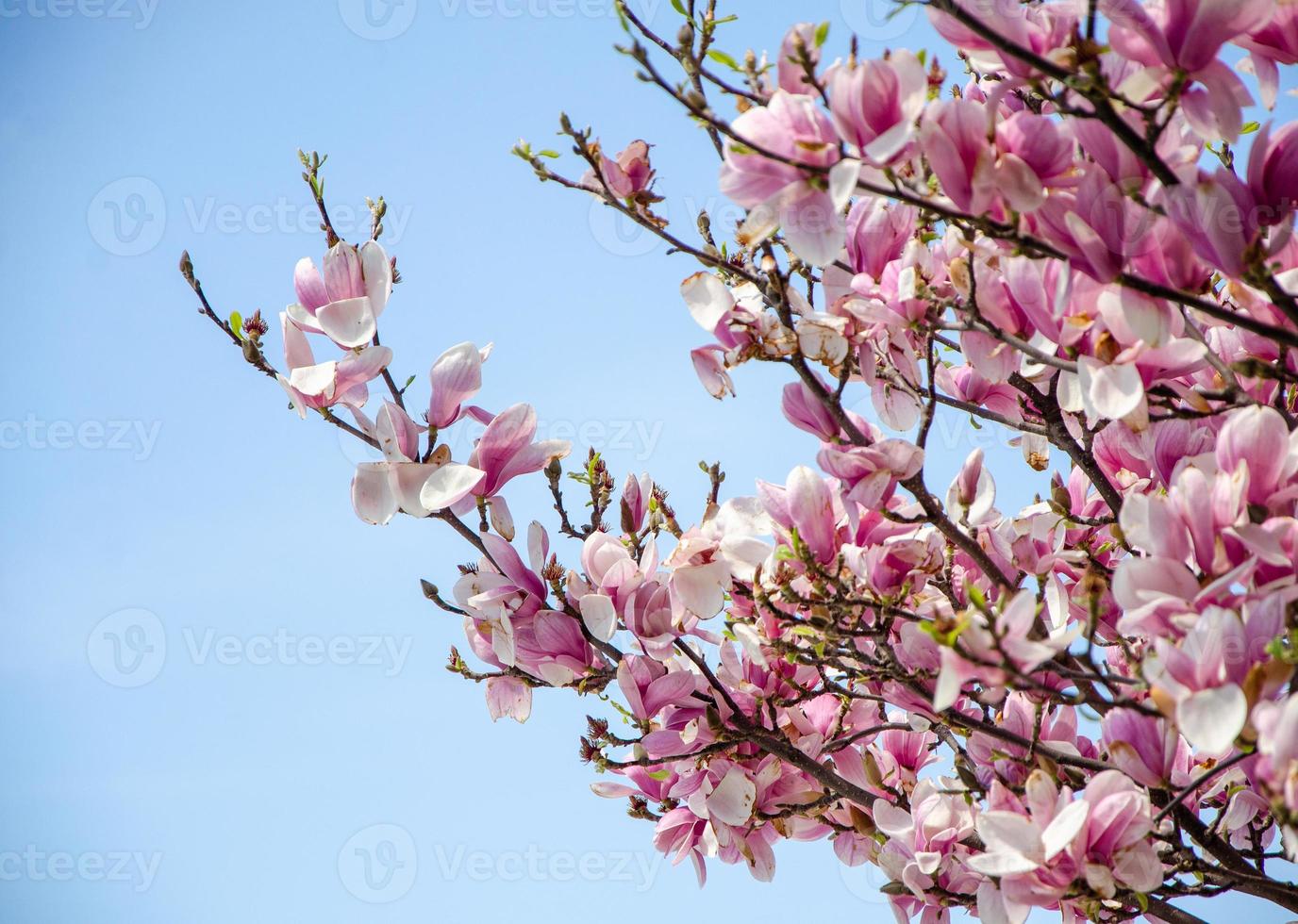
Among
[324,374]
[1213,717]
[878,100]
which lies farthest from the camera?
[324,374]

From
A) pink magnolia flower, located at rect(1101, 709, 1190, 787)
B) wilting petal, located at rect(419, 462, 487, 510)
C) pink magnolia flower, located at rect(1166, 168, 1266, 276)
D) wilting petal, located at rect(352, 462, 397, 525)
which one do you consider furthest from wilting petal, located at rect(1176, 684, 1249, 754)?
wilting petal, located at rect(352, 462, 397, 525)

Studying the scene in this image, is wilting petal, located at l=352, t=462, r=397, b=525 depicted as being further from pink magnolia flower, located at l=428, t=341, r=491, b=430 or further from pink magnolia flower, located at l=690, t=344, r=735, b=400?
pink magnolia flower, located at l=690, t=344, r=735, b=400

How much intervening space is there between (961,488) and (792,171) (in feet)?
1.81

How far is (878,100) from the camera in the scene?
0.97 m

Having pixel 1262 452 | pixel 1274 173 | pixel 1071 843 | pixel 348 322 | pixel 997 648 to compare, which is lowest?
pixel 1071 843

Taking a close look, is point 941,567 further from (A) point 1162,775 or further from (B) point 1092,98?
(B) point 1092,98

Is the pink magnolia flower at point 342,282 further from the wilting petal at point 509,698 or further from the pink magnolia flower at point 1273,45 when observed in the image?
the pink magnolia flower at point 1273,45

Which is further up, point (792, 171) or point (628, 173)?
point (628, 173)

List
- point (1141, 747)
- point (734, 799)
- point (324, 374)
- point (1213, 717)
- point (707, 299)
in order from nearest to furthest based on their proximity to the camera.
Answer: point (1213, 717) → point (1141, 747) → point (707, 299) → point (324, 374) → point (734, 799)

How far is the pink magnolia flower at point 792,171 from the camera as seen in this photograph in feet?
3.24

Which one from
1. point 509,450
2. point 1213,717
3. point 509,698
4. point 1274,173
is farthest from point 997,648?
point 509,698

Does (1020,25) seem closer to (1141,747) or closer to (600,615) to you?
(1141,747)

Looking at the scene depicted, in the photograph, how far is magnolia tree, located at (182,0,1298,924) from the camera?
95 cm

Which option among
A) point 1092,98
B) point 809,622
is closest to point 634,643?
point 809,622
